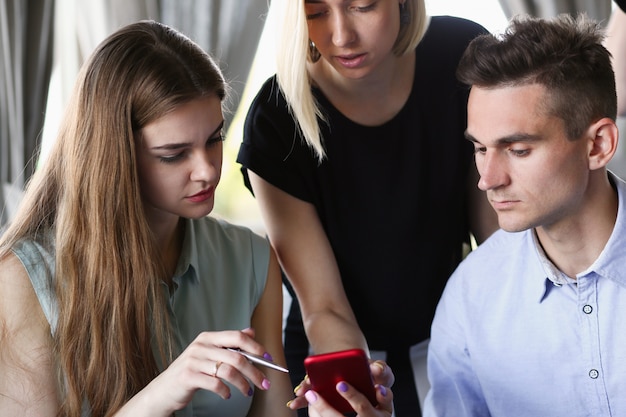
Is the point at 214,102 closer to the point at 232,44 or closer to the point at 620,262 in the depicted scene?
the point at 620,262

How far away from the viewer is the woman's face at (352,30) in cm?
191

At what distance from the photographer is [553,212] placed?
1.73 metres

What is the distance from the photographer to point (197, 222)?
6.72 ft

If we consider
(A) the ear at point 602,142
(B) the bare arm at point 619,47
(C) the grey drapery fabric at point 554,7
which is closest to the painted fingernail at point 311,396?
(A) the ear at point 602,142


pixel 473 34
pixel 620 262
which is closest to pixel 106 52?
pixel 473 34

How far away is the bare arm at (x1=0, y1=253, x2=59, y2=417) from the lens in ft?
5.60

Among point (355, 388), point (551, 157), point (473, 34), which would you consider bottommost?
point (355, 388)

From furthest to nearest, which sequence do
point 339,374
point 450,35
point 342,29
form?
Result: 1. point 450,35
2. point 342,29
3. point 339,374

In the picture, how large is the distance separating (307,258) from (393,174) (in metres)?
0.28

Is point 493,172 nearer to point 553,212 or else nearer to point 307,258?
point 553,212

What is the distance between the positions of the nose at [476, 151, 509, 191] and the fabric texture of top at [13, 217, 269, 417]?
53cm

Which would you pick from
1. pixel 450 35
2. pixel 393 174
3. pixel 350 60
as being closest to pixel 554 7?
pixel 450 35

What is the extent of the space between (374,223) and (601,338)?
0.62 m

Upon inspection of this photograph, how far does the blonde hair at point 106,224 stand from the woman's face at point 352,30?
28cm
